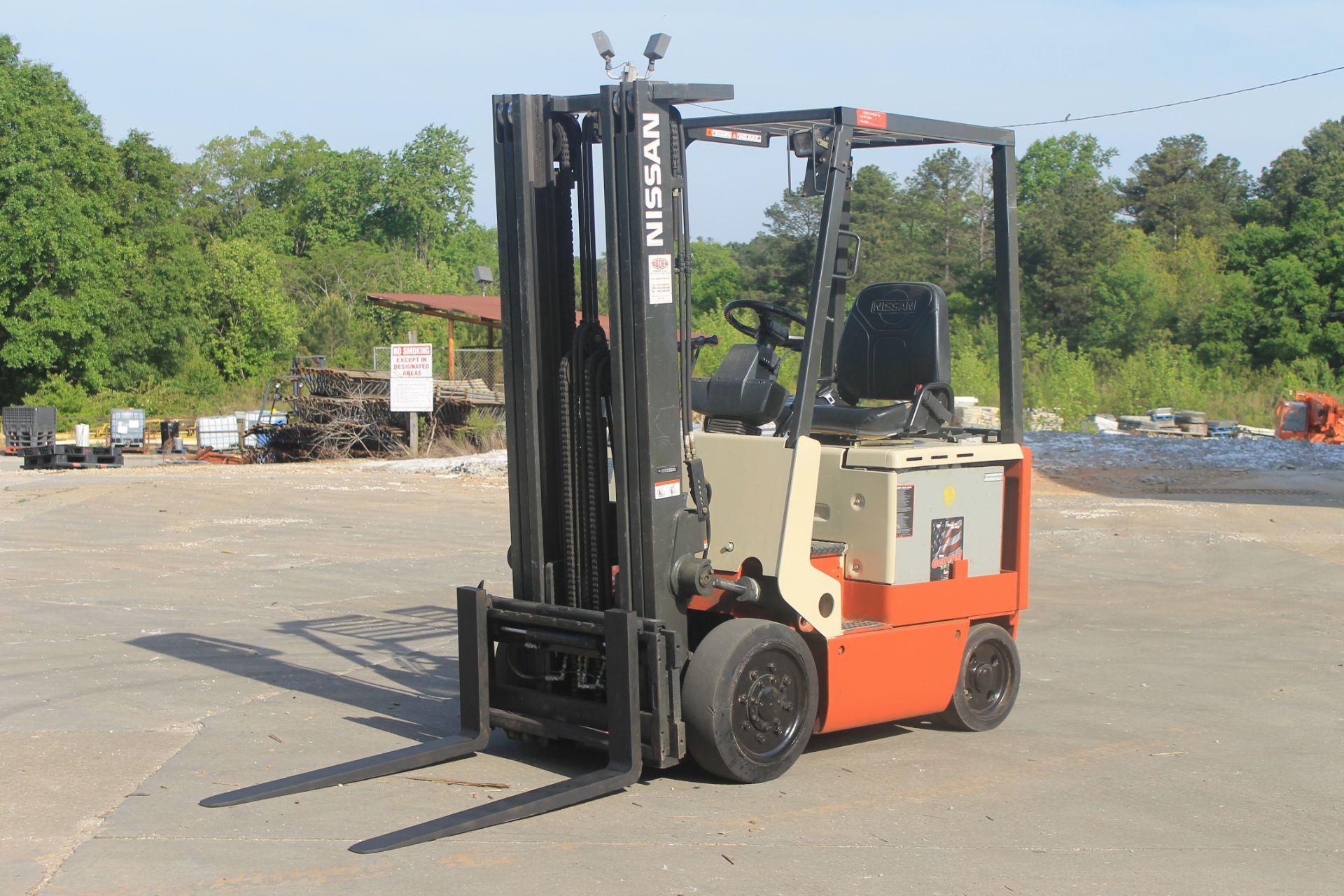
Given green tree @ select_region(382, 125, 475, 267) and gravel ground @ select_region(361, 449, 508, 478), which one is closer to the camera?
gravel ground @ select_region(361, 449, 508, 478)

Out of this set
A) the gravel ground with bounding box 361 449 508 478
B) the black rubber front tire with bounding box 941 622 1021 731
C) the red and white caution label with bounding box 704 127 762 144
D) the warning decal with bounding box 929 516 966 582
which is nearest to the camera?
the red and white caution label with bounding box 704 127 762 144

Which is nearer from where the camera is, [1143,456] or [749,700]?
[749,700]

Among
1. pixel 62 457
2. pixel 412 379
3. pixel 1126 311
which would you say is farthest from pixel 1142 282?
pixel 62 457

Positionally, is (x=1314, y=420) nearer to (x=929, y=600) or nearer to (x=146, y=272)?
(x=929, y=600)

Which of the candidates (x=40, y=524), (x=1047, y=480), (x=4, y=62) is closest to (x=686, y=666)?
(x=40, y=524)

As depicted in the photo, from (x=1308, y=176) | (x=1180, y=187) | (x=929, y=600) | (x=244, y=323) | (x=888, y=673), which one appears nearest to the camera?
(x=888, y=673)

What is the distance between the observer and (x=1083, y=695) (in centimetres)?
815

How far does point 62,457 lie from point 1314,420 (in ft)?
99.0

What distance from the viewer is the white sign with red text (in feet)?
100

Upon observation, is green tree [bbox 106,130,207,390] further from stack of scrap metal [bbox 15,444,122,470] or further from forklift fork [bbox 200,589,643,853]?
forklift fork [bbox 200,589,643,853]

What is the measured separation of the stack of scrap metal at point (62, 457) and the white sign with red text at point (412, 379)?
25.9ft

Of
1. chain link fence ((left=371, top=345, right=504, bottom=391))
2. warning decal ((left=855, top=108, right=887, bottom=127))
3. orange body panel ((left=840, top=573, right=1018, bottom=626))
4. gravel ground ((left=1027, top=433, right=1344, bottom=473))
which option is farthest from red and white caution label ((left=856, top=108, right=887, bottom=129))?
chain link fence ((left=371, top=345, right=504, bottom=391))

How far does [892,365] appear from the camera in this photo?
23.9ft

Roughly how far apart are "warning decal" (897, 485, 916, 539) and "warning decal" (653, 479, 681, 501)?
1.23 m
